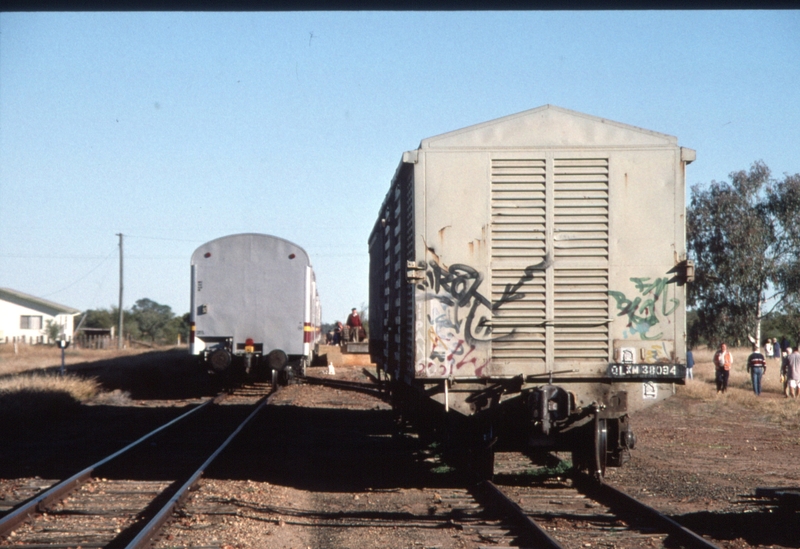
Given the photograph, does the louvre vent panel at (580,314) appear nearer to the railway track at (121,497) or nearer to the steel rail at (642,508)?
the steel rail at (642,508)

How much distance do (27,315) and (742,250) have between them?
57.3m

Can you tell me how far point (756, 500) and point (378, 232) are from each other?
717 cm

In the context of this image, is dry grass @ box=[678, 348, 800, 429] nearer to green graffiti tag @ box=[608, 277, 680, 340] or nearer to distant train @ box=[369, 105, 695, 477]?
green graffiti tag @ box=[608, 277, 680, 340]

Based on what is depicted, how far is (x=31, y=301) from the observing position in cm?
7425

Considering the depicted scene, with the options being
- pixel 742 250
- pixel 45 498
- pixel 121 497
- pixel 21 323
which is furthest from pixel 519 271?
pixel 21 323

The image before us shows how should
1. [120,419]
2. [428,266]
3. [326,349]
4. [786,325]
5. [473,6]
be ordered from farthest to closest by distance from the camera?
[786,325]
[326,349]
[120,419]
[428,266]
[473,6]

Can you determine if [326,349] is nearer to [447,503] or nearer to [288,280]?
[288,280]

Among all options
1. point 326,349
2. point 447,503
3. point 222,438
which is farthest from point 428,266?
point 326,349

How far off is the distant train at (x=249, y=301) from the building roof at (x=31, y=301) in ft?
196

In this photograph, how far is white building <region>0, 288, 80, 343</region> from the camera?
72.5m

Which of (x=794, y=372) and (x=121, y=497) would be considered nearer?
(x=121, y=497)

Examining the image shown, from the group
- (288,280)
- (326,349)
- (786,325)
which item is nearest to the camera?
(288,280)

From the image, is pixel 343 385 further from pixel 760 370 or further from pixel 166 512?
pixel 166 512

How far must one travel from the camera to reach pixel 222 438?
13.4 meters
